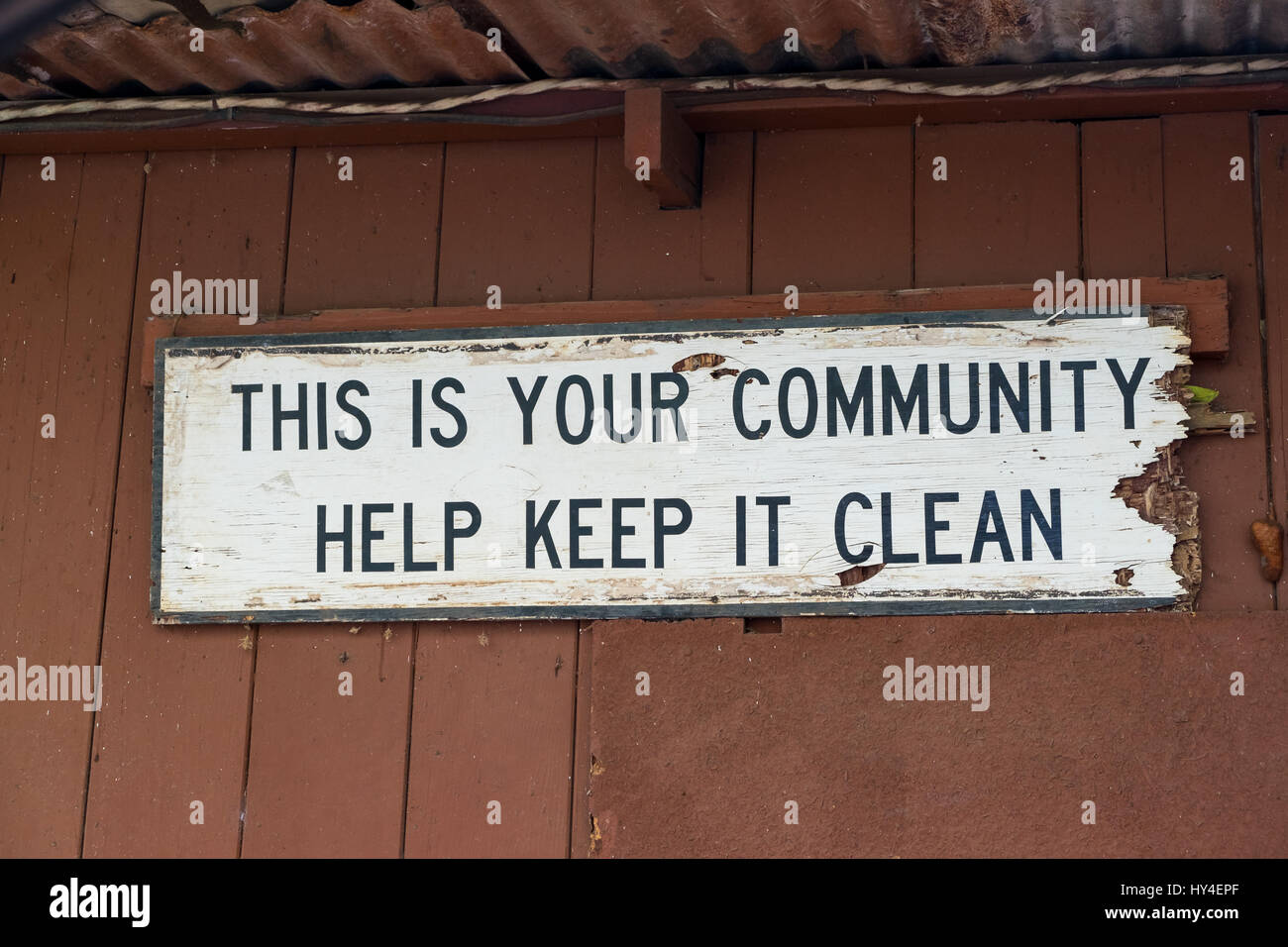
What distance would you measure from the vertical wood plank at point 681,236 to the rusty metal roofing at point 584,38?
8.1 inches

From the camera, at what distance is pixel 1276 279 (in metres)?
2.35

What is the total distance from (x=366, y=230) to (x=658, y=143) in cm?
71

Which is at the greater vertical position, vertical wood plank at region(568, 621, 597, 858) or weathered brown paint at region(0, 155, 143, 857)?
weathered brown paint at region(0, 155, 143, 857)

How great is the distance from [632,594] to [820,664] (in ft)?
1.22

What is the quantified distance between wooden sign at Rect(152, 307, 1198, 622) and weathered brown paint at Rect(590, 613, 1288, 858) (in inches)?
2.7

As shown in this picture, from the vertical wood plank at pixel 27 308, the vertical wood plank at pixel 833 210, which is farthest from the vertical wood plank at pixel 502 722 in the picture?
the vertical wood plank at pixel 27 308

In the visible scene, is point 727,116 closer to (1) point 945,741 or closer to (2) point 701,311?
(2) point 701,311

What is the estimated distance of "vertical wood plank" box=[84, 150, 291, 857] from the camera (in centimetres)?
250

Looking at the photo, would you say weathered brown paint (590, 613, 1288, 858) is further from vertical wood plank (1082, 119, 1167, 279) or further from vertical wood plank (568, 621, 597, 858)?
vertical wood plank (1082, 119, 1167, 279)

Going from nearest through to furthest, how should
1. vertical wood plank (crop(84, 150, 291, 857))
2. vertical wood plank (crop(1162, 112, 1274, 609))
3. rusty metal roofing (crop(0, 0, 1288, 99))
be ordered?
rusty metal roofing (crop(0, 0, 1288, 99))
vertical wood plank (crop(1162, 112, 1274, 609))
vertical wood plank (crop(84, 150, 291, 857))

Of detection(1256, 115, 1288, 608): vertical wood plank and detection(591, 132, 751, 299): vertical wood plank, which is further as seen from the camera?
detection(591, 132, 751, 299): vertical wood plank

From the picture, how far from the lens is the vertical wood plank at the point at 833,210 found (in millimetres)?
2486

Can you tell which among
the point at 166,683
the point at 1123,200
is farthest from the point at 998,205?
the point at 166,683

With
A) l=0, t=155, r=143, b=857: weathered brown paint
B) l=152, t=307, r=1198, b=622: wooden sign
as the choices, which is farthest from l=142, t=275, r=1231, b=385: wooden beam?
l=0, t=155, r=143, b=857: weathered brown paint
